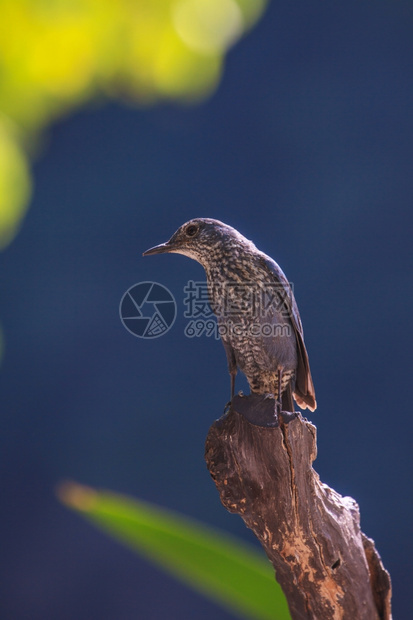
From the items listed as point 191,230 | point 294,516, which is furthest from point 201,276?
point 294,516

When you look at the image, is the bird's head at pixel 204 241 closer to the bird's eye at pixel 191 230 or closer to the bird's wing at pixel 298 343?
the bird's eye at pixel 191 230

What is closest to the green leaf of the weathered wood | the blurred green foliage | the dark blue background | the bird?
the weathered wood

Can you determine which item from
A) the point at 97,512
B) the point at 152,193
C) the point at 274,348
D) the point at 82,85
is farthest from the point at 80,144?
the point at 97,512

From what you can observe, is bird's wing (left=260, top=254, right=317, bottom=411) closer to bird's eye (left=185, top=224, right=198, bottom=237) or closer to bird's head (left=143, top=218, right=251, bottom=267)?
bird's head (left=143, top=218, right=251, bottom=267)

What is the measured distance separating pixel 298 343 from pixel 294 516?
2.45ft

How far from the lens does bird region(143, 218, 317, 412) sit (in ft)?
7.23

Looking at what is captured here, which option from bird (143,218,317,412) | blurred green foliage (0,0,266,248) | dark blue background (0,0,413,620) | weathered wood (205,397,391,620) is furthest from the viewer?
dark blue background (0,0,413,620)

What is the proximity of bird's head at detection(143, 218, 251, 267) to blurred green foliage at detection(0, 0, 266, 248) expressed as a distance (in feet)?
2.02

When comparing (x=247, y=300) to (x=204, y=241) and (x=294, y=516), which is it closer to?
(x=204, y=241)

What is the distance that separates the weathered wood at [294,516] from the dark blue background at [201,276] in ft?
5.95

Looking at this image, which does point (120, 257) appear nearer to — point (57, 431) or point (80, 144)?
point (80, 144)

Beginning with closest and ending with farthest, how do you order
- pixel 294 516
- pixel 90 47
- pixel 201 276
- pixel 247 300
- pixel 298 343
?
pixel 90 47
pixel 294 516
pixel 247 300
pixel 298 343
pixel 201 276

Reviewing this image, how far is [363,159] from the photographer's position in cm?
377

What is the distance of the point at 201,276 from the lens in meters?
3.88
